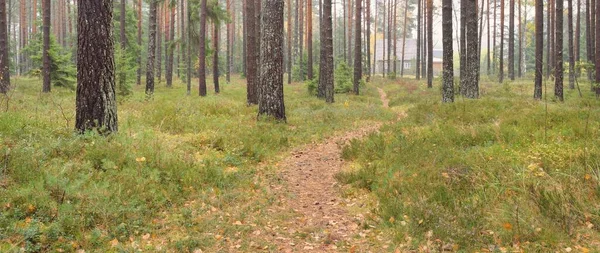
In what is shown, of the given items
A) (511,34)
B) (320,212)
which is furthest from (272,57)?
(511,34)

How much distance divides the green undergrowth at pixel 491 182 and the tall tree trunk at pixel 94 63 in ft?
14.8

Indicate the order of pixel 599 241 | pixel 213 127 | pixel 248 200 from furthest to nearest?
pixel 213 127
pixel 248 200
pixel 599 241

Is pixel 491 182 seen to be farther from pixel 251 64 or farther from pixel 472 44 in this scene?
pixel 251 64

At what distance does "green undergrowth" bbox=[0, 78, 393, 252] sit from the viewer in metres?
4.32

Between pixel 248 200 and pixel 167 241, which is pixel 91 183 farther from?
pixel 248 200

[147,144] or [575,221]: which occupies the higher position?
[147,144]

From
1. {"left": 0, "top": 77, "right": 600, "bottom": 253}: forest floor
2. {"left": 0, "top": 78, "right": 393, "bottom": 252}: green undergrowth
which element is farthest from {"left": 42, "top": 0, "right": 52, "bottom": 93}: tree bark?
{"left": 0, "top": 77, "right": 600, "bottom": 253}: forest floor

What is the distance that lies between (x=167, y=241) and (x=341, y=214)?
232 centimetres

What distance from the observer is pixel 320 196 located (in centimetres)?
639

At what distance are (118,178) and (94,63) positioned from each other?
8.29 feet

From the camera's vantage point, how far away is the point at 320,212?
5.70 meters

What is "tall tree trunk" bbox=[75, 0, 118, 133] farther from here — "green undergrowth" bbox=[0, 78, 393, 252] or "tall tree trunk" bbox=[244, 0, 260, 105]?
"tall tree trunk" bbox=[244, 0, 260, 105]

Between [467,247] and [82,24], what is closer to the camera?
[467,247]

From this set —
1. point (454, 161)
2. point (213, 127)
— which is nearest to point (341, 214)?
point (454, 161)
